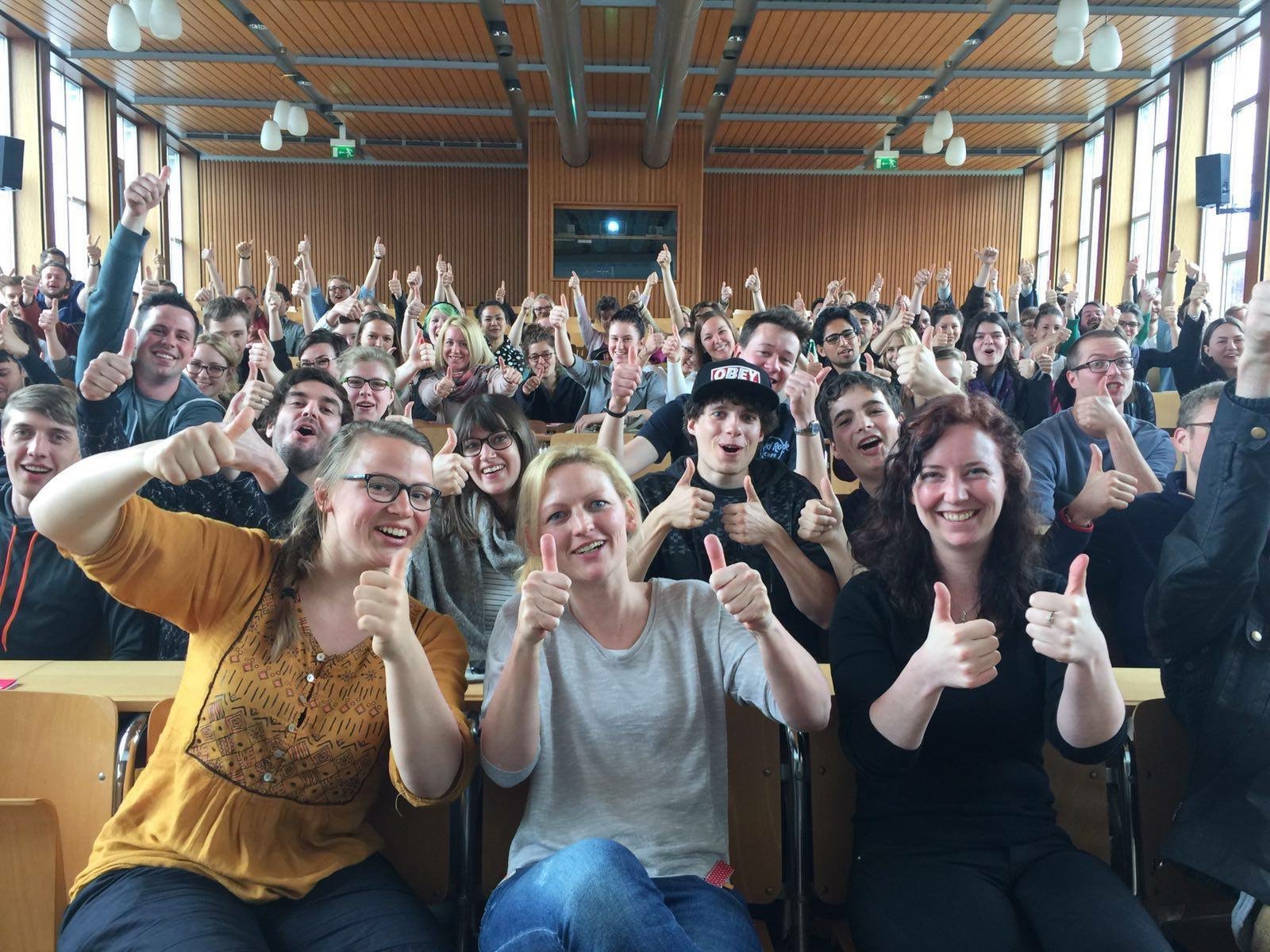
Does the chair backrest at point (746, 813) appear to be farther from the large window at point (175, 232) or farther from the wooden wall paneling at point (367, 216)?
the wooden wall paneling at point (367, 216)

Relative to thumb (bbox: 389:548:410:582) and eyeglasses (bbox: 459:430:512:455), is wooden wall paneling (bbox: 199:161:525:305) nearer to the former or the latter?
eyeglasses (bbox: 459:430:512:455)

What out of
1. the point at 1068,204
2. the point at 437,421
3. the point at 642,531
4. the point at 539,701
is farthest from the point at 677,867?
the point at 1068,204

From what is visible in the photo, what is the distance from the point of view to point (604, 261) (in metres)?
13.8

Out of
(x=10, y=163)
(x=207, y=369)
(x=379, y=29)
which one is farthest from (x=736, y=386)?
(x=10, y=163)

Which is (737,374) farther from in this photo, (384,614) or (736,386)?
(384,614)

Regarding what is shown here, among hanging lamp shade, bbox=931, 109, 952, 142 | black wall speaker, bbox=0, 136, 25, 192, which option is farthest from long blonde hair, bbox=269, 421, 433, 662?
hanging lamp shade, bbox=931, 109, 952, 142

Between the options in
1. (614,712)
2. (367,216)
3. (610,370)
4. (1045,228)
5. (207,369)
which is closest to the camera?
(614,712)

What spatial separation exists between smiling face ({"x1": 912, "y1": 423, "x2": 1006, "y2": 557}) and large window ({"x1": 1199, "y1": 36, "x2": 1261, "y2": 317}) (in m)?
9.22

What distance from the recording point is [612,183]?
1339 centimetres

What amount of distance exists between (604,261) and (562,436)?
33.1 ft

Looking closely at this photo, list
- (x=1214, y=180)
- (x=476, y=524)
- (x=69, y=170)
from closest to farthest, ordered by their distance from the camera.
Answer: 1. (x=476, y=524)
2. (x=1214, y=180)
3. (x=69, y=170)

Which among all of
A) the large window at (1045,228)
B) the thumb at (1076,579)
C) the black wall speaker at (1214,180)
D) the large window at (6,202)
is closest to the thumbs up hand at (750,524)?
the thumb at (1076,579)

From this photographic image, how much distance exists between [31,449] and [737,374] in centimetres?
183

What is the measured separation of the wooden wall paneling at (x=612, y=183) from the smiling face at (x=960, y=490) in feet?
39.4
